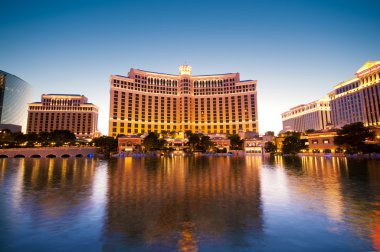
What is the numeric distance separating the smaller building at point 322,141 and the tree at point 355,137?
23.1m

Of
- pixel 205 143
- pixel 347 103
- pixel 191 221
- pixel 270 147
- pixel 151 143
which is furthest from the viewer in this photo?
pixel 347 103

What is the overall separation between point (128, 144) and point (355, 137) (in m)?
119

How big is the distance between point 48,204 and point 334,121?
676 ft

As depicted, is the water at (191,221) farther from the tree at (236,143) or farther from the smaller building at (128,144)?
the tree at (236,143)

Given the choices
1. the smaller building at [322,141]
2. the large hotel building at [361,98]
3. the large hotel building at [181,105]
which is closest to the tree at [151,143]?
the large hotel building at [181,105]

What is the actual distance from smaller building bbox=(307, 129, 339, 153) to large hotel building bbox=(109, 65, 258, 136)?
2602 inches

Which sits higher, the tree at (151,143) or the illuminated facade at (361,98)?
the illuminated facade at (361,98)

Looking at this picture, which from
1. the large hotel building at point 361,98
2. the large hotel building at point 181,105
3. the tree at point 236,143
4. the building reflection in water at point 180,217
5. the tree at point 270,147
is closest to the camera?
the building reflection in water at point 180,217

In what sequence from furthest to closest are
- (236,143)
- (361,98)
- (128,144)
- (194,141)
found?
(236,143) < (361,98) < (128,144) < (194,141)

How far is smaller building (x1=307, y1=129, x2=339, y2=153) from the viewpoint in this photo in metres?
106

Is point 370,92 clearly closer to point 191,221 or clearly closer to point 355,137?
point 355,137

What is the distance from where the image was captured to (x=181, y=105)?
642 ft

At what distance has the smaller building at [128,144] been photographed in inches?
5502

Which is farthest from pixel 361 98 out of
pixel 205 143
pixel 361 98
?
pixel 205 143
